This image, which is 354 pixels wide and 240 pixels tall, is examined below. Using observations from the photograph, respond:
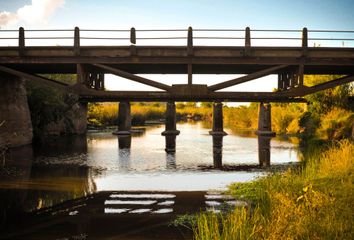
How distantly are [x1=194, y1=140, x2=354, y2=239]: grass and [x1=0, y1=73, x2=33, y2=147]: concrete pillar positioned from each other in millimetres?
14558

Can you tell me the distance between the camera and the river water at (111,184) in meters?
9.37

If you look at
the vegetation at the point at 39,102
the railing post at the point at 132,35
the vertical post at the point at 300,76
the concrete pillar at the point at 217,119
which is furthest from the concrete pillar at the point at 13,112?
the concrete pillar at the point at 217,119

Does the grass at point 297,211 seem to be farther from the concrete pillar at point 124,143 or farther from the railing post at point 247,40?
the concrete pillar at point 124,143

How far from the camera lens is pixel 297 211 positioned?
6777 mm

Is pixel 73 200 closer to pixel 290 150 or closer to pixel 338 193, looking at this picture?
pixel 338 193

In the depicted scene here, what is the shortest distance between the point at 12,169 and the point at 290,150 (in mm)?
16272

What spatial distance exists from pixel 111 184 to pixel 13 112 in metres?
11.1

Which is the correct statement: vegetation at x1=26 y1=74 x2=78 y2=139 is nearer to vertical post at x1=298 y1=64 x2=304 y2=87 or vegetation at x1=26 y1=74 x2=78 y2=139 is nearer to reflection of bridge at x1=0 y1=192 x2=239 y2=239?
reflection of bridge at x1=0 y1=192 x2=239 y2=239

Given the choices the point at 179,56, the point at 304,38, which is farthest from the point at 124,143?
the point at 304,38

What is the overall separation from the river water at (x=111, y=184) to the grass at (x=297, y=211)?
1.46m

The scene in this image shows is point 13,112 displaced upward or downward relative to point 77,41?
downward

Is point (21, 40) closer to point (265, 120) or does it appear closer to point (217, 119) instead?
point (217, 119)

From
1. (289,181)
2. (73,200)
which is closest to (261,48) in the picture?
(289,181)

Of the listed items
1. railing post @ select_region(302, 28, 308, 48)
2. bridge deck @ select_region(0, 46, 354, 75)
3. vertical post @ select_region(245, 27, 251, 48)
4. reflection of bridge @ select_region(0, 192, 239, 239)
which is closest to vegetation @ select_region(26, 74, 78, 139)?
bridge deck @ select_region(0, 46, 354, 75)
